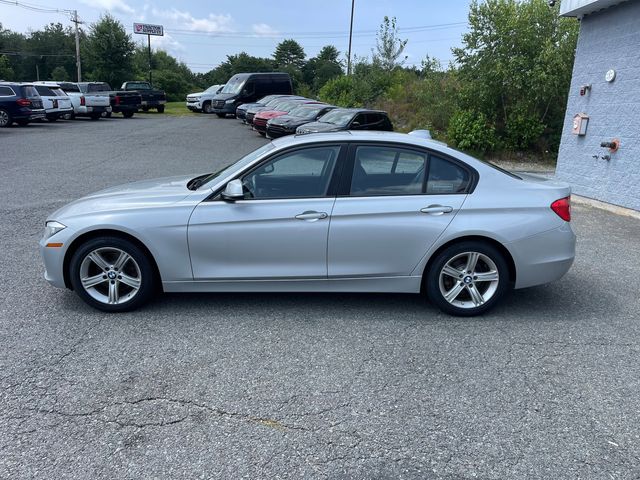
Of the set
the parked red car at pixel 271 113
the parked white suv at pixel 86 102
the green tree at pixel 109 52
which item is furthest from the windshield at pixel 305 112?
the green tree at pixel 109 52

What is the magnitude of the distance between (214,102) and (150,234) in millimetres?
29559

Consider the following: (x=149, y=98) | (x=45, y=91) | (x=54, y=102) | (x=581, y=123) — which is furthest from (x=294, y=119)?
(x=149, y=98)

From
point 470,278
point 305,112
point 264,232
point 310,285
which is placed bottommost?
point 310,285

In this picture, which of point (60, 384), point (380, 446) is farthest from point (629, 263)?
point (60, 384)

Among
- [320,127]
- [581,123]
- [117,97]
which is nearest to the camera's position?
[581,123]

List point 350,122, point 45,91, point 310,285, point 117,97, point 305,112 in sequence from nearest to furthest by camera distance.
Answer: point 310,285 → point 350,122 → point 305,112 → point 45,91 → point 117,97

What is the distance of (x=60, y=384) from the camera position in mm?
3436

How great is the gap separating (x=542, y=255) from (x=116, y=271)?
3.67 meters

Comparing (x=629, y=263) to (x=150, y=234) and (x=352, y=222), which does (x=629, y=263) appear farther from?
(x=150, y=234)

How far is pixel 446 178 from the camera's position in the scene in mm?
4602

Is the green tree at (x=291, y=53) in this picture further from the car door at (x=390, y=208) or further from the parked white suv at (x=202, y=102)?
the car door at (x=390, y=208)

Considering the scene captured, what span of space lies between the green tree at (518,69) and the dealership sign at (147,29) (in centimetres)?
5486

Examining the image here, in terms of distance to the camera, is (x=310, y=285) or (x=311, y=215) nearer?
(x=311, y=215)

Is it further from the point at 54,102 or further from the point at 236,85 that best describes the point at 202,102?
the point at 54,102
